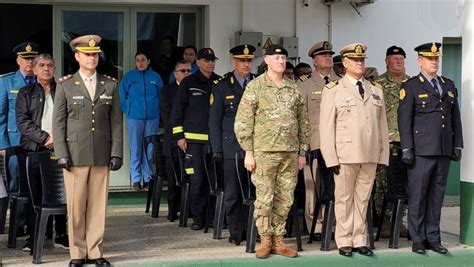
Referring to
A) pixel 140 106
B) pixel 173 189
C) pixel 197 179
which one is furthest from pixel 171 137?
pixel 140 106

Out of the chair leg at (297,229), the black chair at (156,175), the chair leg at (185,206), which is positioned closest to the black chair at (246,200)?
the chair leg at (297,229)

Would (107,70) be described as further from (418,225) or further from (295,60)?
(418,225)

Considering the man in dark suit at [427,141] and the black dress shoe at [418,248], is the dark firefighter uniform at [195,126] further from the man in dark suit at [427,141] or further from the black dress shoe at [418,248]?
the black dress shoe at [418,248]

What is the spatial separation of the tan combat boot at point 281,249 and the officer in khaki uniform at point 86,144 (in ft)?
5.36

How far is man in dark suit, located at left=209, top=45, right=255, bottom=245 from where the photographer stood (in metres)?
9.09

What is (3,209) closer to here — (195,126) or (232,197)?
(195,126)

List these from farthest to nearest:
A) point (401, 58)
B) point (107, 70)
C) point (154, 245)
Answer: point (107, 70)
point (401, 58)
point (154, 245)

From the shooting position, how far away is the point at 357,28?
40.0 ft

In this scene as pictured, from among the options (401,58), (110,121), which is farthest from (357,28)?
(110,121)

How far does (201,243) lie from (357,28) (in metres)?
4.52

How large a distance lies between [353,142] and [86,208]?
8.45 ft

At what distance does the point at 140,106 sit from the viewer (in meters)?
11.5

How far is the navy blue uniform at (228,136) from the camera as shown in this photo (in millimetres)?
9094

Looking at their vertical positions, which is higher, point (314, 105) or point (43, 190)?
point (314, 105)
